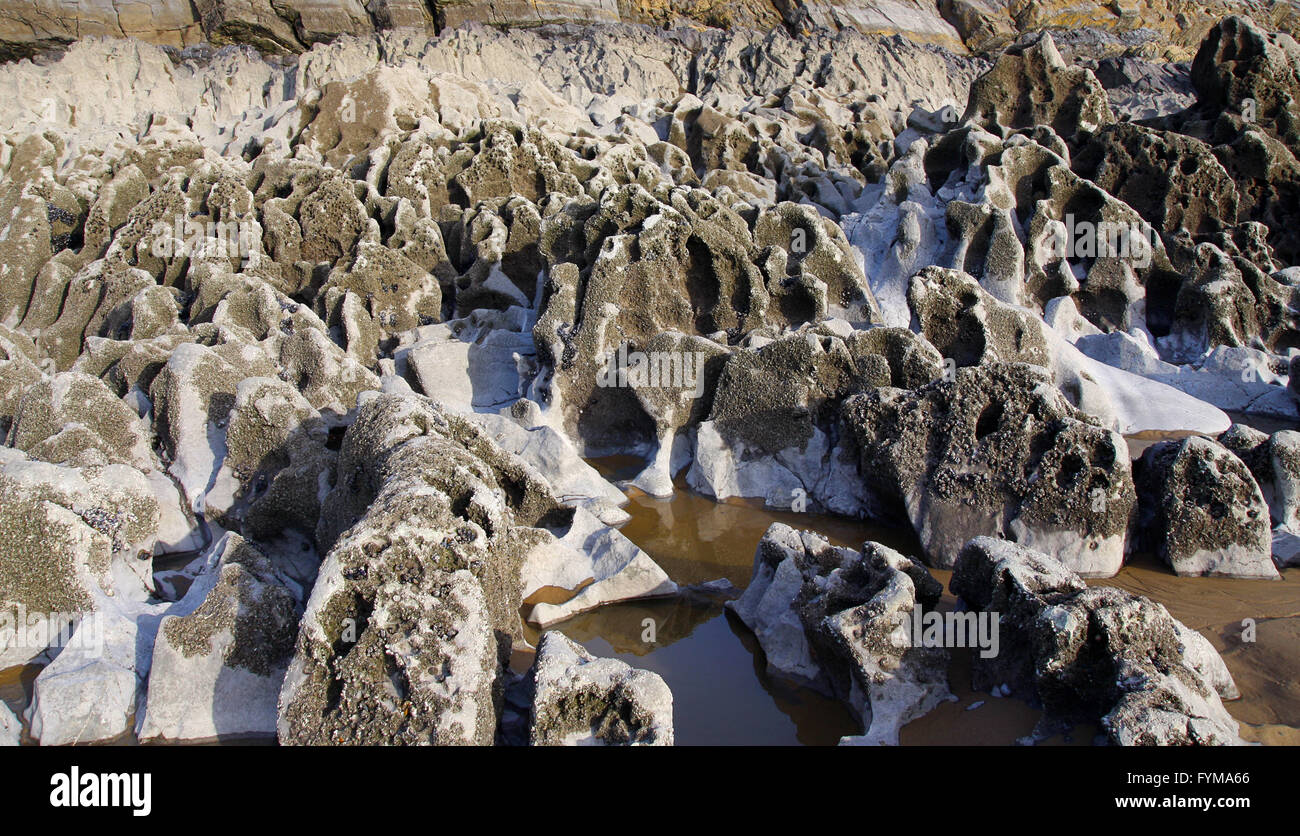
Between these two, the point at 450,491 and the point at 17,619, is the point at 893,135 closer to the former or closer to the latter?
the point at 450,491

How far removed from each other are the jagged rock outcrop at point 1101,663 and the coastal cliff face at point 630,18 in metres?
27.5

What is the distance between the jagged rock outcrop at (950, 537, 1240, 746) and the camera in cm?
297

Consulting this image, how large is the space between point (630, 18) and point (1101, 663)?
3065cm

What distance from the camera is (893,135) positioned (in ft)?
64.5

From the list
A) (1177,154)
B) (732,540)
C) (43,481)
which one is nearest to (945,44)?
(1177,154)

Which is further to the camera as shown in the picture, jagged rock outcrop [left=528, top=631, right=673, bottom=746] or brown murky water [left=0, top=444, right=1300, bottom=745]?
brown murky water [left=0, top=444, right=1300, bottom=745]

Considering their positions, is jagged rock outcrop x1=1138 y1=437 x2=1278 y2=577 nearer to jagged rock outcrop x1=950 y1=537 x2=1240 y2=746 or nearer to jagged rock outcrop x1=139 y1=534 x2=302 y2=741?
jagged rock outcrop x1=950 y1=537 x2=1240 y2=746

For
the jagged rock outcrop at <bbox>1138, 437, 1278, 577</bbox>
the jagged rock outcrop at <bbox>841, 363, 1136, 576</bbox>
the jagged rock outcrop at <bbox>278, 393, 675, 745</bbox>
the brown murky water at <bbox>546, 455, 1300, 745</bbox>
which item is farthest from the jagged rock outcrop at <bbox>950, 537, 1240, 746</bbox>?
the jagged rock outcrop at <bbox>278, 393, 675, 745</bbox>

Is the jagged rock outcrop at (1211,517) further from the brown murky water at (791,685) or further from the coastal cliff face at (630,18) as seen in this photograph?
the coastal cliff face at (630,18)

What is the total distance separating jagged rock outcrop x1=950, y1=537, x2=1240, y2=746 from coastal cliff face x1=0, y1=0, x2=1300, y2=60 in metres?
27.5

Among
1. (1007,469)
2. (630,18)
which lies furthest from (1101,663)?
(630,18)

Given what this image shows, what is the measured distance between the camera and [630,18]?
2959 centimetres

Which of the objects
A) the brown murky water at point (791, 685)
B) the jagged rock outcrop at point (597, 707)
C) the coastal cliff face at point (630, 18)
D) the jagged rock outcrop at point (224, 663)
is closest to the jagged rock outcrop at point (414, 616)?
the jagged rock outcrop at point (597, 707)

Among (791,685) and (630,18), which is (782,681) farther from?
(630,18)
